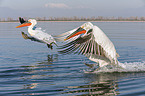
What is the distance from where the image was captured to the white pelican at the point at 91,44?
872cm

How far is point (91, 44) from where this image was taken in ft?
29.4

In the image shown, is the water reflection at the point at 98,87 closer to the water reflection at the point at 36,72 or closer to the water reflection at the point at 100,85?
the water reflection at the point at 100,85

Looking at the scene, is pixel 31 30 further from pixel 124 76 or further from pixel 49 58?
pixel 124 76

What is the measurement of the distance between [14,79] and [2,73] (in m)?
0.97

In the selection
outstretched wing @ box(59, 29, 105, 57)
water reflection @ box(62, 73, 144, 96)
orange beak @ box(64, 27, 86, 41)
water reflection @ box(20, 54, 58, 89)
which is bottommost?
water reflection @ box(62, 73, 144, 96)

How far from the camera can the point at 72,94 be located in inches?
288

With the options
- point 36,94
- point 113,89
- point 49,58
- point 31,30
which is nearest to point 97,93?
point 113,89

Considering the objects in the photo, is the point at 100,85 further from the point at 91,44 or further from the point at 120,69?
the point at 120,69

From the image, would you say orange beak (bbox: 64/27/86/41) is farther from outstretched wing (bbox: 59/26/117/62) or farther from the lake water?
Result: the lake water

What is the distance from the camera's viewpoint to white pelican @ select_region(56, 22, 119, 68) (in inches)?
343

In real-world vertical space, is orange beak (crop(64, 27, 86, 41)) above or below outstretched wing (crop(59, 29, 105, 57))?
above

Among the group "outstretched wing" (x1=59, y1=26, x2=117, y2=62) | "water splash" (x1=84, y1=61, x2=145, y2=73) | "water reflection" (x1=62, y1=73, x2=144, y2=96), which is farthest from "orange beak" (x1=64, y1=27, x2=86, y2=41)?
"water splash" (x1=84, y1=61, x2=145, y2=73)

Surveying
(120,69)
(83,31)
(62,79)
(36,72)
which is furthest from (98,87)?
(36,72)

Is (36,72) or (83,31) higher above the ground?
(83,31)
